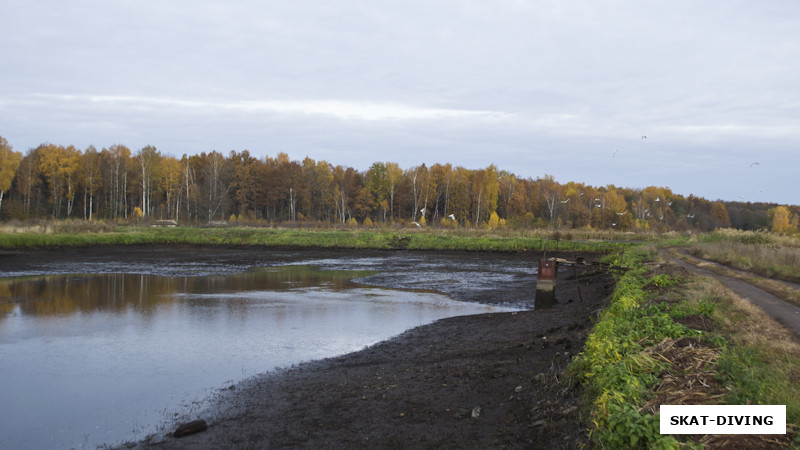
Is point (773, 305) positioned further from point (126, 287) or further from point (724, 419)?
A: point (126, 287)

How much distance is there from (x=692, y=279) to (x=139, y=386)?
13322 mm

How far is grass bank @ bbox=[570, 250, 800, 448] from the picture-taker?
4.35 meters

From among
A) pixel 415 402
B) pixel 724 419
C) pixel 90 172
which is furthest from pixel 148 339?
pixel 90 172

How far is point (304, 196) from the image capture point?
88.1m

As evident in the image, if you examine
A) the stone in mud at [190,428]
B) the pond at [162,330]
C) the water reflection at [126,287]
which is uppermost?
the stone in mud at [190,428]

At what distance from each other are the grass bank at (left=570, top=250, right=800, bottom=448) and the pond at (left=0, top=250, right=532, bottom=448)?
6.18m

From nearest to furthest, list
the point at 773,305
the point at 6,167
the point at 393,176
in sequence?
the point at 773,305 → the point at 6,167 → the point at 393,176

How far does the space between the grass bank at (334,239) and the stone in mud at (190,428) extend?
41369 mm

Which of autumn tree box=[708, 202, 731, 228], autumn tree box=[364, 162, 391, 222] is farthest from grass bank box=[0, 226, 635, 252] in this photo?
autumn tree box=[708, 202, 731, 228]

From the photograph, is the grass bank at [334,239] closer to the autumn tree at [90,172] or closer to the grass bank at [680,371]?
the autumn tree at [90,172]

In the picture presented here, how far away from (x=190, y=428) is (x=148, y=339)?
696 cm

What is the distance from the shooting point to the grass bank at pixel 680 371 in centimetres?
435

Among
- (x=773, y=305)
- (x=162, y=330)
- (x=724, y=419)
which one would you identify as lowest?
(x=162, y=330)

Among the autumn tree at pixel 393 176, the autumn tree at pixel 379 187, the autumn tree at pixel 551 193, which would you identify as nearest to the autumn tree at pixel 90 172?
the autumn tree at pixel 379 187
